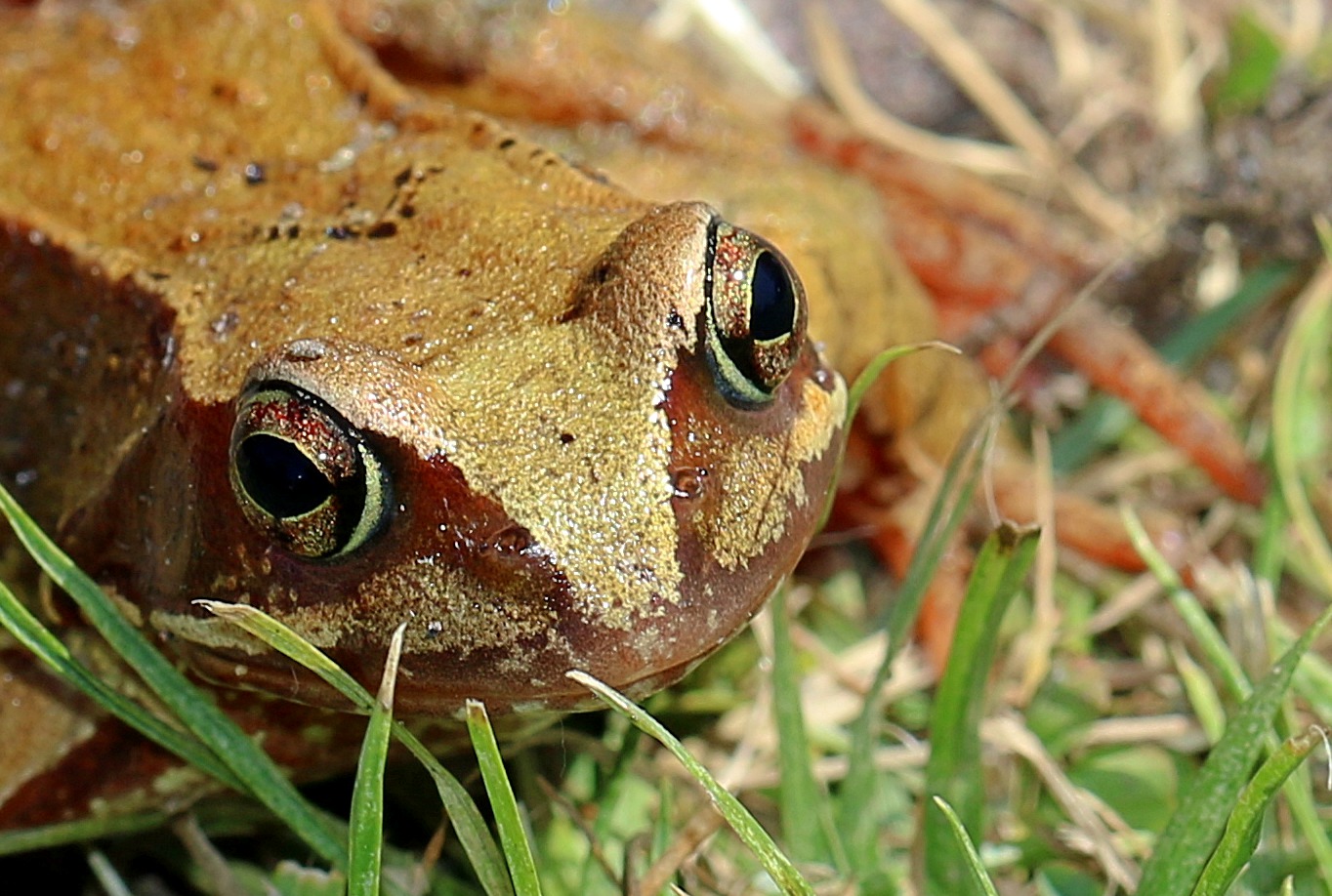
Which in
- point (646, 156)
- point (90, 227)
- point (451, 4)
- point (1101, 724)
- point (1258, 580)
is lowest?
point (1101, 724)

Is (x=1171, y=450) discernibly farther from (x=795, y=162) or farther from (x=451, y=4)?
(x=451, y=4)

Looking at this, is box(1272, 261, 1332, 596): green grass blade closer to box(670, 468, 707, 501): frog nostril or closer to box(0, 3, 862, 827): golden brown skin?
box(0, 3, 862, 827): golden brown skin

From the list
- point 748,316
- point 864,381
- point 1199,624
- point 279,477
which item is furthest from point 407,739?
point 1199,624

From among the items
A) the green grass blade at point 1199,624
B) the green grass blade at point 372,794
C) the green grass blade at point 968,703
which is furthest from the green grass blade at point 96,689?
the green grass blade at point 1199,624

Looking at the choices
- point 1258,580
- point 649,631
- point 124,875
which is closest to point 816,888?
point 649,631

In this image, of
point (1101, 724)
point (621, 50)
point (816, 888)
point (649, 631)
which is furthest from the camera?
point (621, 50)

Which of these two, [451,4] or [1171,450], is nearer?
[451,4]

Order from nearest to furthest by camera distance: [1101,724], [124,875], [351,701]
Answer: [351,701] < [124,875] < [1101,724]

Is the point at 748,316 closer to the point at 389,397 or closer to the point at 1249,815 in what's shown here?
the point at 389,397
